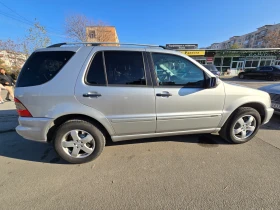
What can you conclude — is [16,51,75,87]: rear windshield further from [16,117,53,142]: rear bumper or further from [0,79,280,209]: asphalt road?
[0,79,280,209]: asphalt road

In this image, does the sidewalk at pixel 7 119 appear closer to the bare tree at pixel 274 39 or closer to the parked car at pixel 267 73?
the parked car at pixel 267 73

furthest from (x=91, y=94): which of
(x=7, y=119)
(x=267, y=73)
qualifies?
(x=267, y=73)

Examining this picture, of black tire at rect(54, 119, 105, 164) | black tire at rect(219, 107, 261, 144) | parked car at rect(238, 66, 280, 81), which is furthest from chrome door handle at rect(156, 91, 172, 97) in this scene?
parked car at rect(238, 66, 280, 81)

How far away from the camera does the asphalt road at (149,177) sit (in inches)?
70.9

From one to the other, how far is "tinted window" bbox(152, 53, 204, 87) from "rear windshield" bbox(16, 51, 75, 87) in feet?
4.70

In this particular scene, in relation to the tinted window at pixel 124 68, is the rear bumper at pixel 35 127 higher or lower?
lower

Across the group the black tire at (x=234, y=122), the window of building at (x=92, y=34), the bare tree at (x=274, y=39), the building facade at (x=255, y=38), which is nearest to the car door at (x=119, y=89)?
the black tire at (x=234, y=122)

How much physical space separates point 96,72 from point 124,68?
17.4 inches

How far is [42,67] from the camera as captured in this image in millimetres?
2248

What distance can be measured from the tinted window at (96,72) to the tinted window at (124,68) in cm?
8

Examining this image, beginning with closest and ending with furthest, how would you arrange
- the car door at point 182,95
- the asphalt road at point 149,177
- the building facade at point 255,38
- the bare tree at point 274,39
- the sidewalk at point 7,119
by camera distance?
1. the asphalt road at point 149,177
2. the car door at point 182,95
3. the sidewalk at point 7,119
4. the bare tree at point 274,39
5. the building facade at point 255,38

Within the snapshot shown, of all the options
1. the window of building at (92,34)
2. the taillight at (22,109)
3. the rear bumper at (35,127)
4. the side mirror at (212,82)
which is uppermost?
the window of building at (92,34)

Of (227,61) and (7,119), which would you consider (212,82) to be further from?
(227,61)

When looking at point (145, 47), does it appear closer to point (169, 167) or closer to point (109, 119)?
point (109, 119)
